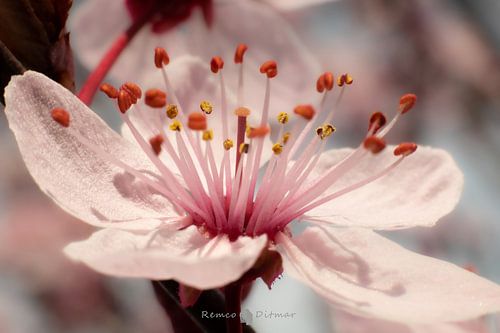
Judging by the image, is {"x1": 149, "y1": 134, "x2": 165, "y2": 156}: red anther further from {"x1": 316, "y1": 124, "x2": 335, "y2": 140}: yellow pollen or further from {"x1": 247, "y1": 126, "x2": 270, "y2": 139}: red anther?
{"x1": 316, "y1": 124, "x2": 335, "y2": 140}: yellow pollen

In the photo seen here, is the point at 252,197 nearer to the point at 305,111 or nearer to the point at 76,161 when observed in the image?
the point at 305,111

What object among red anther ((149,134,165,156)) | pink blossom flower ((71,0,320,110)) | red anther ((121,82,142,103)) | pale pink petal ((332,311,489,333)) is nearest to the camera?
red anther ((149,134,165,156))

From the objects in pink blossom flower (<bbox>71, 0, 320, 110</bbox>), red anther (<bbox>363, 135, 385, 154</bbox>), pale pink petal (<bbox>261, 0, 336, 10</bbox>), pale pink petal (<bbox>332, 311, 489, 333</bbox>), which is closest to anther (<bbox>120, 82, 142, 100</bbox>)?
red anther (<bbox>363, 135, 385, 154</bbox>)

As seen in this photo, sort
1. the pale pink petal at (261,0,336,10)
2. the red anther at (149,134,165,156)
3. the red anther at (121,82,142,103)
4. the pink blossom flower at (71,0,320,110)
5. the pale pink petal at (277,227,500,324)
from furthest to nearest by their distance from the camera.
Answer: the pale pink petal at (261,0,336,10), the pink blossom flower at (71,0,320,110), the red anther at (121,82,142,103), the red anther at (149,134,165,156), the pale pink petal at (277,227,500,324)

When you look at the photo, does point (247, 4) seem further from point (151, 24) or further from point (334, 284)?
point (334, 284)

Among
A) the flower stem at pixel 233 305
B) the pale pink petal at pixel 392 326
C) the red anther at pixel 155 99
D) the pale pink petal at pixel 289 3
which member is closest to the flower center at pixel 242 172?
the red anther at pixel 155 99

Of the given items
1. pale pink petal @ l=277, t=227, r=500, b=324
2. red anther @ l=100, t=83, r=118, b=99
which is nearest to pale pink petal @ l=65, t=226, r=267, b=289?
pale pink petal @ l=277, t=227, r=500, b=324

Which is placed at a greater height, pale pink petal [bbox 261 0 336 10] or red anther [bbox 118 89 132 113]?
red anther [bbox 118 89 132 113]

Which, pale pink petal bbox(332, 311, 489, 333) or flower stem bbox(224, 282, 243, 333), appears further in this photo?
pale pink petal bbox(332, 311, 489, 333)

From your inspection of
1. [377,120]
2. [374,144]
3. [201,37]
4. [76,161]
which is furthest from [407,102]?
[201,37]
